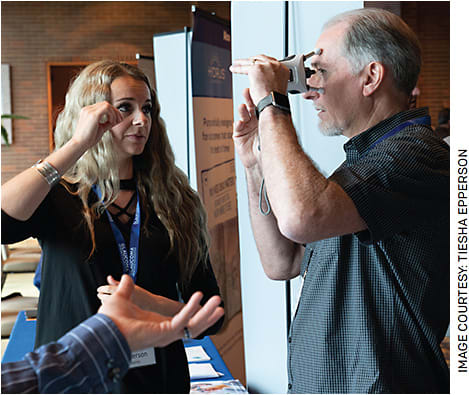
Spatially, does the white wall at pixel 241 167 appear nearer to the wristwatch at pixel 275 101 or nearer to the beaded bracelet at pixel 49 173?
the wristwatch at pixel 275 101

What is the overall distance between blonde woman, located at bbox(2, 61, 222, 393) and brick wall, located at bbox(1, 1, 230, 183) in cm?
843

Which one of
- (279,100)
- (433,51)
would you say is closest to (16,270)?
(279,100)

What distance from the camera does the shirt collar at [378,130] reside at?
143 centimetres

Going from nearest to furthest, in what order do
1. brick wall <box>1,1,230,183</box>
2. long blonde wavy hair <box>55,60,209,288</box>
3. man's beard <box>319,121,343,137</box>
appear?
man's beard <box>319,121,343,137</box>
long blonde wavy hair <box>55,60,209,288</box>
brick wall <box>1,1,230,183</box>

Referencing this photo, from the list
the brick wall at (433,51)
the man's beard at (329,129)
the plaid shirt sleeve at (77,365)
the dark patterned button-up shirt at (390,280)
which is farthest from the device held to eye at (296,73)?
the brick wall at (433,51)

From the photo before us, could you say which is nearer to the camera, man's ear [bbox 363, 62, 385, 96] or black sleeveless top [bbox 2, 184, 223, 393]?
man's ear [bbox 363, 62, 385, 96]

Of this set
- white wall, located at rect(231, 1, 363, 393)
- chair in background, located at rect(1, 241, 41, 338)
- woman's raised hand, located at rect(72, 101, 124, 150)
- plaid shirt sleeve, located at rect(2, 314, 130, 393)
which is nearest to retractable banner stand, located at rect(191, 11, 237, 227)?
white wall, located at rect(231, 1, 363, 393)

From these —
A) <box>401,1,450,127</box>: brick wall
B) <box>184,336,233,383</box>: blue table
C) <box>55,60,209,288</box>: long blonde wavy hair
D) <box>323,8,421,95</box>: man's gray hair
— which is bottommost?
<box>184,336,233,383</box>: blue table

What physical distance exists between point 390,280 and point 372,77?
53 centimetres

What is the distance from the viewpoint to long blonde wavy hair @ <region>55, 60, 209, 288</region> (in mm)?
1725

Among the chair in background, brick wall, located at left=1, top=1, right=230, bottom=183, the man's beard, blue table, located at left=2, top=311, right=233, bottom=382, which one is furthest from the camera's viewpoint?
brick wall, located at left=1, top=1, right=230, bottom=183

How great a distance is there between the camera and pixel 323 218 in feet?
3.82

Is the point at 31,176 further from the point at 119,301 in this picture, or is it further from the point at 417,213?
the point at 417,213
